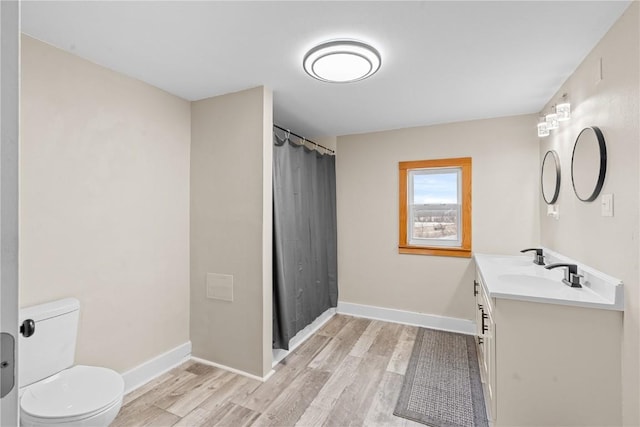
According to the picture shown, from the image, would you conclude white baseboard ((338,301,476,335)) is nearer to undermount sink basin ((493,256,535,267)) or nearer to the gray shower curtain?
the gray shower curtain

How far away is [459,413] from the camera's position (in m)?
2.05

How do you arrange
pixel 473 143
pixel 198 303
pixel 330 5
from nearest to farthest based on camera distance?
pixel 330 5
pixel 198 303
pixel 473 143

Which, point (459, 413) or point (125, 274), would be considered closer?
point (459, 413)

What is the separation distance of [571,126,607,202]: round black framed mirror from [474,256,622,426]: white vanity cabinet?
0.74 metres

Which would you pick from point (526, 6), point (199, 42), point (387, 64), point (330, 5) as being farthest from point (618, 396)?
point (199, 42)

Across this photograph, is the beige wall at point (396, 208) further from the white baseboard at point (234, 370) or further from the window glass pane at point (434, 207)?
the white baseboard at point (234, 370)

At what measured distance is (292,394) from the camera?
227 cm

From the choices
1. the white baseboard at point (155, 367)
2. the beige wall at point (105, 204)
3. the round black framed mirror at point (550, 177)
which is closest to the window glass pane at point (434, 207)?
the round black framed mirror at point (550, 177)

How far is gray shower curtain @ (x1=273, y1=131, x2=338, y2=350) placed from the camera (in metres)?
2.74

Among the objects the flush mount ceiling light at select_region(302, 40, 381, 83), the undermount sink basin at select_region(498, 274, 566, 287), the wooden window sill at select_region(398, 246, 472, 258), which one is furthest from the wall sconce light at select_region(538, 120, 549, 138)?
the flush mount ceiling light at select_region(302, 40, 381, 83)

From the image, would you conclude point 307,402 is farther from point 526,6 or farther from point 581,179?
point 526,6

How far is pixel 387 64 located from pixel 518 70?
3.11 feet

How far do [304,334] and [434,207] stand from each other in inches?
80.4

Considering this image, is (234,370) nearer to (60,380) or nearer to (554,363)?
(60,380)
